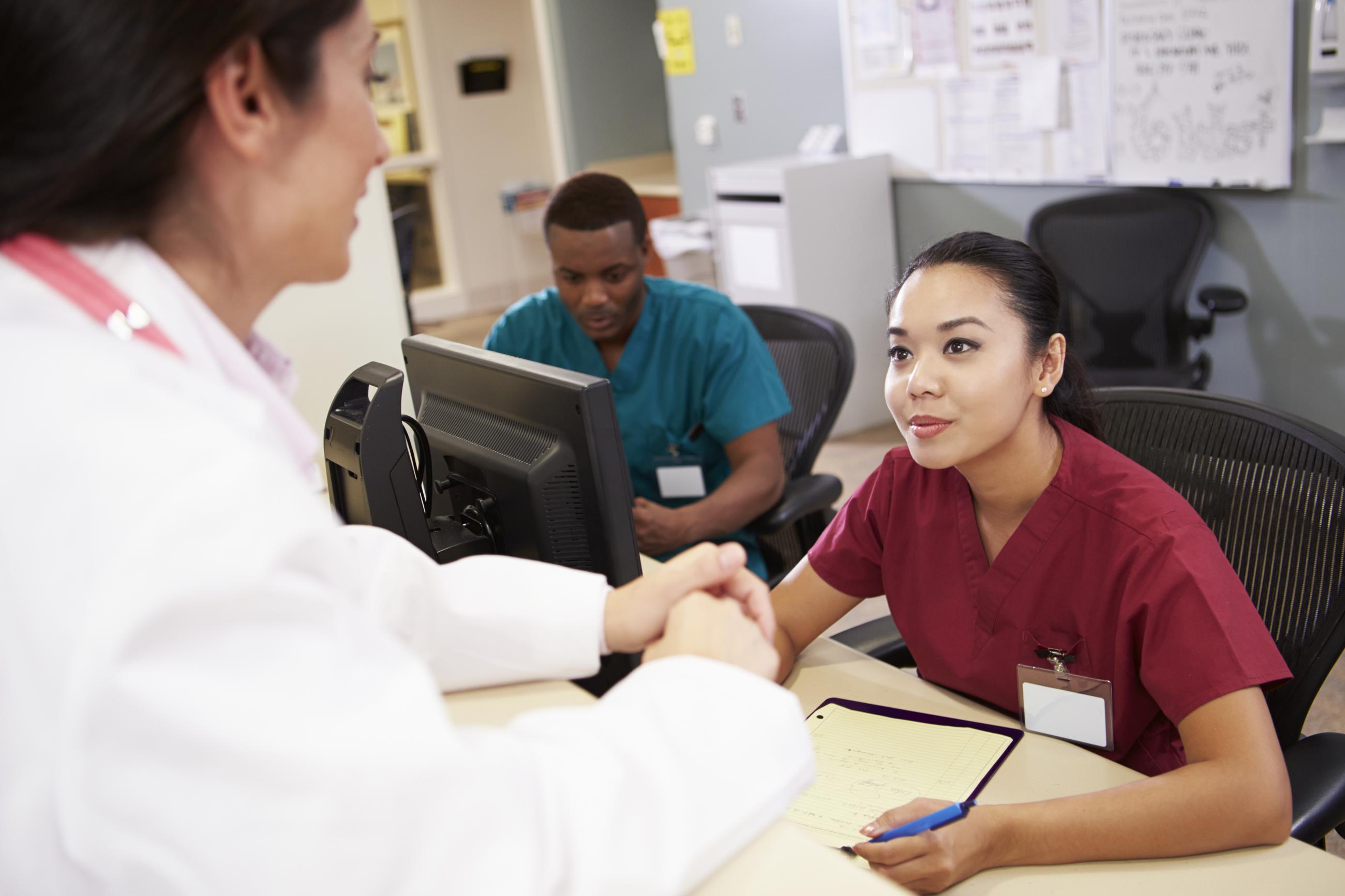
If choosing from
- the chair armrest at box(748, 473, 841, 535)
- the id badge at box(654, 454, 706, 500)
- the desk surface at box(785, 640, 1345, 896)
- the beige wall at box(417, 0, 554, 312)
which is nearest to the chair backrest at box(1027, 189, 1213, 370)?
the chair armrest at box(748, 473, 841, 535)

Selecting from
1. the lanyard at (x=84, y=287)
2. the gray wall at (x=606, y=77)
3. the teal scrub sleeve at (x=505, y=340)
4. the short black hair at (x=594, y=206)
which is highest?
the gray wall at (x=606, y=77)

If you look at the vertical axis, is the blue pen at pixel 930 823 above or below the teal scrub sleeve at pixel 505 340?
below

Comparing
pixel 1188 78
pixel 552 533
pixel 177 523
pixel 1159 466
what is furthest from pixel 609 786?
pixel 1188 78

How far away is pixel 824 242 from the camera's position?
13.6 ft

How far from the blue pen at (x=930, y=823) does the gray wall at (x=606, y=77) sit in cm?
588

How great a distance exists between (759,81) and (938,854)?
14.1 feet

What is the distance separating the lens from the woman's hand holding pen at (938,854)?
0.96 metres

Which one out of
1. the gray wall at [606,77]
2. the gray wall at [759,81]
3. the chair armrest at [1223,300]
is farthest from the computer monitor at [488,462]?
the gray wall at [606,77]

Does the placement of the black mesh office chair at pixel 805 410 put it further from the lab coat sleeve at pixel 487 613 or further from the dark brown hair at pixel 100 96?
the dark brown hair at pixel 100 96

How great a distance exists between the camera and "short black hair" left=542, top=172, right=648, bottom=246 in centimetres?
202

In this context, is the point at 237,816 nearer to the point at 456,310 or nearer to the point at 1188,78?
the point at 1188,78

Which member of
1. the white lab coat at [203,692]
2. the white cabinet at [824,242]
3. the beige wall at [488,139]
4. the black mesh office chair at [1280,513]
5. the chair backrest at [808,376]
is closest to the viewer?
the white lab coat at [203,692]

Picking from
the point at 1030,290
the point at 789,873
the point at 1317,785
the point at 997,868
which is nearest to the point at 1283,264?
the point at 1030,290

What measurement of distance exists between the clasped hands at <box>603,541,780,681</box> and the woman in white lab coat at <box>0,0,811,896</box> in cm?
7
